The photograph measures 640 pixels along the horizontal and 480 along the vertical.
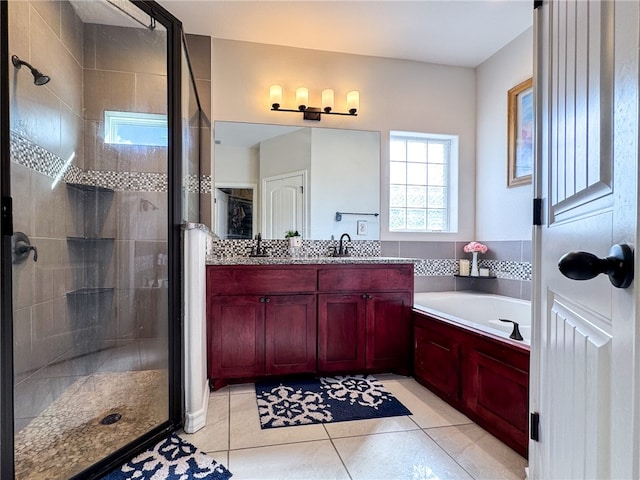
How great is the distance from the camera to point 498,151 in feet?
9.52

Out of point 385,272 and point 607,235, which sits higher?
point 607,235

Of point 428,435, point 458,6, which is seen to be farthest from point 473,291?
point 458,6

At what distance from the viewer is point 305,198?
9.34ft

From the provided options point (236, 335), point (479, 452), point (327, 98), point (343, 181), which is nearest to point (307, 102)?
point (327, 98)

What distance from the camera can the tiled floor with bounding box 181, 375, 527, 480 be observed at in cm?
142

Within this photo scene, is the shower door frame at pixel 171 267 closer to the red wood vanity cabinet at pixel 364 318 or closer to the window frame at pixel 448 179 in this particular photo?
the red wood vanity cabinet at pixel 364 318

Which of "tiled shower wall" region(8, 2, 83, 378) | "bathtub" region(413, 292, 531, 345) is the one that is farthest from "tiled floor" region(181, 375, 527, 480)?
"tiled shower wall" region(8, 2, 83, 378)

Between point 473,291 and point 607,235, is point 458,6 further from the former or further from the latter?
point 607,235

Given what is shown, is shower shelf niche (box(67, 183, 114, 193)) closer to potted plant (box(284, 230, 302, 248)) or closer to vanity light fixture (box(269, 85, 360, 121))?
potted plant (box(284, 230, 302, 248))

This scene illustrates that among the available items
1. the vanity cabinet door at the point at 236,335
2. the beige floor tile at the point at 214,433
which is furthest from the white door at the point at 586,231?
the vanity cabinet door at the point at 236,335

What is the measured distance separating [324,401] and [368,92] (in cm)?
248

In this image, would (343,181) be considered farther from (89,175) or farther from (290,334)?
(89,175)

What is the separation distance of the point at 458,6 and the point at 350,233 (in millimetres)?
1805

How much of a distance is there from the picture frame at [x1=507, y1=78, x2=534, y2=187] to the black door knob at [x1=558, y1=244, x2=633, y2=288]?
2458 mm
